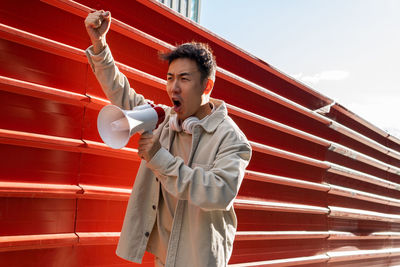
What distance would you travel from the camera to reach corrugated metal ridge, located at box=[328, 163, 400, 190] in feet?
15.5

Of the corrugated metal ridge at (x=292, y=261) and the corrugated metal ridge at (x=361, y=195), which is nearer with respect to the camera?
the corrugated metal ridge at (x=292, y=261)

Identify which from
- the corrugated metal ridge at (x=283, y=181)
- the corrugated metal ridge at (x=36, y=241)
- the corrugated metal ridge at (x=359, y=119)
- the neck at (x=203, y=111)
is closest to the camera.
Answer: the corrugated metal ridge at (x=36, y=241)

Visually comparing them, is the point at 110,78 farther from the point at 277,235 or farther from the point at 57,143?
the point at 277,235

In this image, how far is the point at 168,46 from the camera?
275 centimetres

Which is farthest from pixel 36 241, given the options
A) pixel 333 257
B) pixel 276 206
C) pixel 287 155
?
pixel 333 257

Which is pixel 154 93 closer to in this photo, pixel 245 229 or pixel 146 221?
pixel 146 221

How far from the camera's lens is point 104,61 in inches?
78.1

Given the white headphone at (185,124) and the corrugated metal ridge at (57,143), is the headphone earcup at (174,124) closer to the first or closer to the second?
the white headphone at (185,124)

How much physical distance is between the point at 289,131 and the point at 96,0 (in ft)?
7.74

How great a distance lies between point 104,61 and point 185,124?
Answer: 20.0 inches

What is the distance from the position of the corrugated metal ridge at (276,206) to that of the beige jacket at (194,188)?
1.32 meters

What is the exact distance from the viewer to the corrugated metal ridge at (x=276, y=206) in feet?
11.0

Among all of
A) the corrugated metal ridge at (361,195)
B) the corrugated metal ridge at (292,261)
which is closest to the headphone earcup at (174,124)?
the corrugated metal ridge at (292,261)

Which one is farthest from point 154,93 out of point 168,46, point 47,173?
point 47,173
